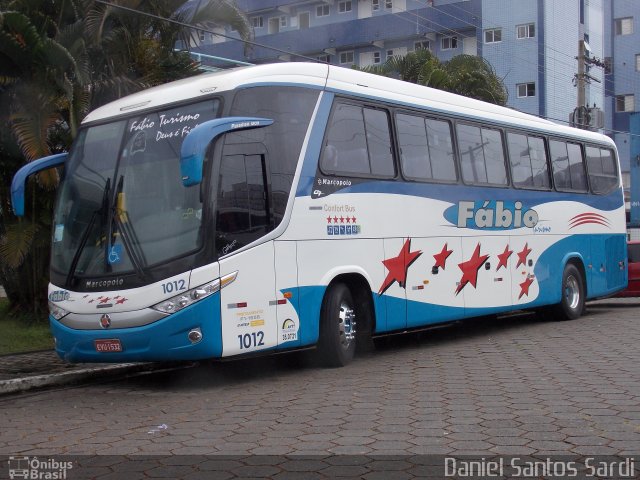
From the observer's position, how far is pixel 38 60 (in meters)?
13.2

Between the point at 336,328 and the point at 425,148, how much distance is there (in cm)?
336

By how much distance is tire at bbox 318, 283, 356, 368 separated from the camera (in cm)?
1022

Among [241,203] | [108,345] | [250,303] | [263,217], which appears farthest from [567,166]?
[108,345]

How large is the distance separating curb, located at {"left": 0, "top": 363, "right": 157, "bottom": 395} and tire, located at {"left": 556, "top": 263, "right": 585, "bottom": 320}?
26.9 feet

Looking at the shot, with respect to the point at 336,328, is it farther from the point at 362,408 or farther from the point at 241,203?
the point at 362,408

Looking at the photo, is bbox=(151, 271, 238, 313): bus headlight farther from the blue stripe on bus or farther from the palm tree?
the palm tree

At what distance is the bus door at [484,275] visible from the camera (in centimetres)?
1295

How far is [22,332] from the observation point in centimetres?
1372

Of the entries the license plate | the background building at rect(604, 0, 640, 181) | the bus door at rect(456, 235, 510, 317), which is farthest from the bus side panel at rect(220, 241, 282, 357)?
the background building at rect(604, 0, 640, 181)

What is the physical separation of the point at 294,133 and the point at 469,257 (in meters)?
4.40

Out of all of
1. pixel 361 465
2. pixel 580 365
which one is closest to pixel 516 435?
pixel 361 465

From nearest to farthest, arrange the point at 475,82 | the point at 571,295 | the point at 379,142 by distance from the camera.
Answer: the point at 379,142 < the point at 571,295 < the point at 475,82

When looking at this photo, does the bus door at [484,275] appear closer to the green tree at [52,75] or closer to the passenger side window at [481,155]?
the passenger side window at [481,155]

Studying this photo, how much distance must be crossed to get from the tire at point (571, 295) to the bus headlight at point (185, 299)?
9046 millimetres
